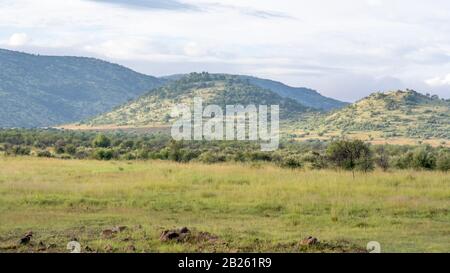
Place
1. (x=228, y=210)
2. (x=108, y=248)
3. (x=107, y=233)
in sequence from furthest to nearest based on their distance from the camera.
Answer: (x=228, y=210), (x=107, y=233), (x=108, y=248)

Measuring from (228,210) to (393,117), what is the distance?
82.8m

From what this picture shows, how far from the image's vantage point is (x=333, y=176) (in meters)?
25.8

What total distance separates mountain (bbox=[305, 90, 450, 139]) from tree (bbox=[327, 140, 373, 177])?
181ft

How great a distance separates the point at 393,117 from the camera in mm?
97562

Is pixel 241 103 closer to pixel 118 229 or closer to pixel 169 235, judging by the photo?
pixel 118 229

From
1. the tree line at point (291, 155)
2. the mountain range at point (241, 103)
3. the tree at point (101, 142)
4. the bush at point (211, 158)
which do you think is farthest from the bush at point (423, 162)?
the mountain range at point (241, 103)

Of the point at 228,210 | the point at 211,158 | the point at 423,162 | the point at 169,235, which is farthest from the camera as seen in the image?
the point at 211,158

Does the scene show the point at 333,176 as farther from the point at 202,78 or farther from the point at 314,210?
the point at 202,78

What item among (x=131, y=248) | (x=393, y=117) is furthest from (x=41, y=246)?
(x=393, y=117)

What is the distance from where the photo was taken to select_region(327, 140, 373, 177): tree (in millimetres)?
30953

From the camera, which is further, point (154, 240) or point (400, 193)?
point (400, 193)

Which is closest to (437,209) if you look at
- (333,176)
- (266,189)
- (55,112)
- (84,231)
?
(266,189)

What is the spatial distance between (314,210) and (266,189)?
3.69m

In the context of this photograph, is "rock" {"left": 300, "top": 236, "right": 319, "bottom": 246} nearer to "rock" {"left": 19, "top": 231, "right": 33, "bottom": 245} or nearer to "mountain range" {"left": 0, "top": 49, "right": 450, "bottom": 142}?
"rock" {"left": 19, "top": 231, "right": 33, "bottom": 245}
